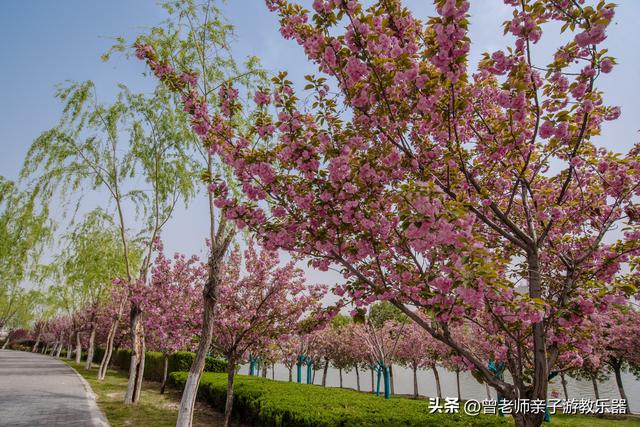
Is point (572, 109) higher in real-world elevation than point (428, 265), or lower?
higher

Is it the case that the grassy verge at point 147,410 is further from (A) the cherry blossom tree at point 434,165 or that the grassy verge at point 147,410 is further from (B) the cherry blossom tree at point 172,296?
(A) the cherry blossom tree at point 434,165

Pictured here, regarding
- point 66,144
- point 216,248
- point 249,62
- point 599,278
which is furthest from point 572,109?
point 66,144

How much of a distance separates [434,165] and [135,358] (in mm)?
12393

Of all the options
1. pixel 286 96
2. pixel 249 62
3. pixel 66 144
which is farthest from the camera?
pixel 66 144

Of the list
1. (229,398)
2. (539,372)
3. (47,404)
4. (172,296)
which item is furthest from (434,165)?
(47,404)

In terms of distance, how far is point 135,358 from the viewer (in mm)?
12586

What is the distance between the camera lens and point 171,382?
18.7m

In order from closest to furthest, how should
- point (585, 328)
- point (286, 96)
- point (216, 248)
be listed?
point (286, 96), point (585, 328), point (216, 248)

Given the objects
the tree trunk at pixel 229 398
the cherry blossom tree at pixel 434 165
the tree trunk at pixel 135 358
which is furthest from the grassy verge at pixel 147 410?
the cherry blossom tree at pixel 434 165

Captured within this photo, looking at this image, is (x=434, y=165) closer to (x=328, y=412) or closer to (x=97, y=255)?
(x=328, y=412)

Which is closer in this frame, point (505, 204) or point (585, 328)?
point (585, 328)

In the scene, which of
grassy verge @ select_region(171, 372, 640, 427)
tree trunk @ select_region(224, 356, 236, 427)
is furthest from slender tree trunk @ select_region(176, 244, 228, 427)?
grassy verge @ select_region(171, 372, 640, 427)

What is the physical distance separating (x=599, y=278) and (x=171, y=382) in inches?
773

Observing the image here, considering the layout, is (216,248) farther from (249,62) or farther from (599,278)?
(599,278)
